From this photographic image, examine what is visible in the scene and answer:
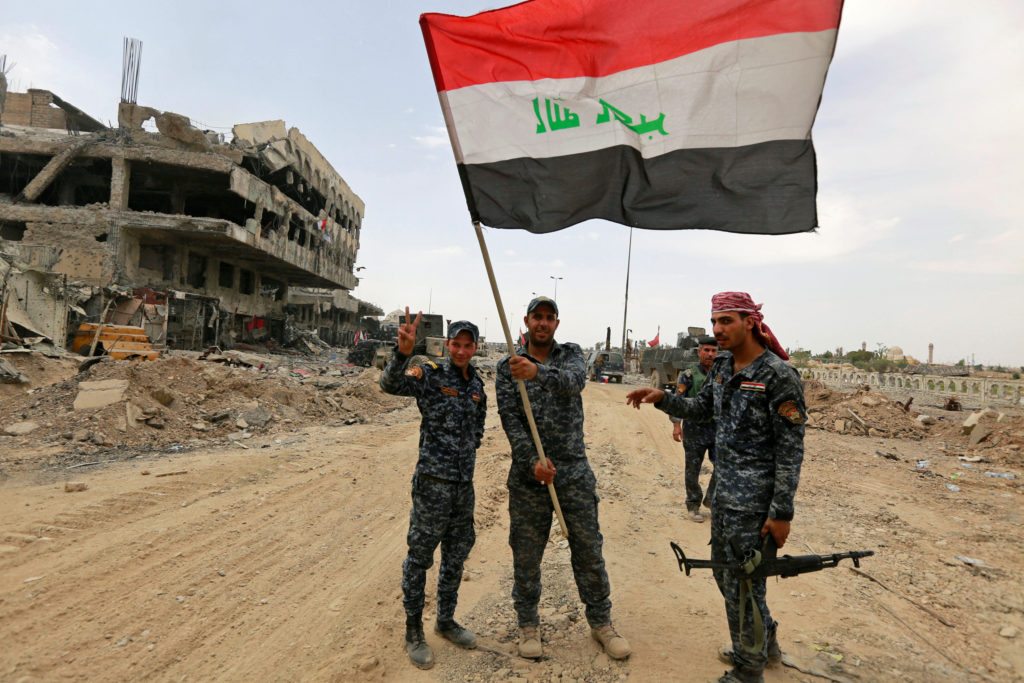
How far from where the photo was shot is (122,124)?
2409cm

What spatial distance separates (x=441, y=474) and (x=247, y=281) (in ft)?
109

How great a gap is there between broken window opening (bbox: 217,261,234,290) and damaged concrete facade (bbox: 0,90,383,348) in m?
0.06

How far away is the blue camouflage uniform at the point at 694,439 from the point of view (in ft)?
18.7

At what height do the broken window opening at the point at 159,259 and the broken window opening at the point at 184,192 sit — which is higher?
the broken window opening at the point at 184,192

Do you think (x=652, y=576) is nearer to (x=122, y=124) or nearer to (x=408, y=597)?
(x=408, y=597)

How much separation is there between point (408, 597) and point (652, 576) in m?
2.15

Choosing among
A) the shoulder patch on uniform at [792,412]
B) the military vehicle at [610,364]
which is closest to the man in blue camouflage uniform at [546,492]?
the shoulder patch on uniform at [792,412]

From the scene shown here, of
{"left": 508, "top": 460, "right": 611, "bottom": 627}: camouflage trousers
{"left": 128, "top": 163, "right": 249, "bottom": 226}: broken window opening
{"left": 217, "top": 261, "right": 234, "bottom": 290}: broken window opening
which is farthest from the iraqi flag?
{"left": 217, "top": 261, "right": 234, "bottom": 290}: broken window opening

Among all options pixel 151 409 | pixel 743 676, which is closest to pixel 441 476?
pixel 743 676

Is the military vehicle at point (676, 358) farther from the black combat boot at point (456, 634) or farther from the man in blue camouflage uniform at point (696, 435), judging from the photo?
the black combat boot at point (456, 634)

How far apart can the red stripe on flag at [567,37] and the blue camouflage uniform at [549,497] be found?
1.70 metres

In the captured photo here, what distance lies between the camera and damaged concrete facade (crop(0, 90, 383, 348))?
2222cm

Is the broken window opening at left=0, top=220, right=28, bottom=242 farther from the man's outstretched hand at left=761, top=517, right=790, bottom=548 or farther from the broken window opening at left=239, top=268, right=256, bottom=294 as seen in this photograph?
the man's outstretched hand at left=761, top=517, right=790, bottom=548

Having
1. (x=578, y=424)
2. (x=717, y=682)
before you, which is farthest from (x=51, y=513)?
(x=717, y=682)
